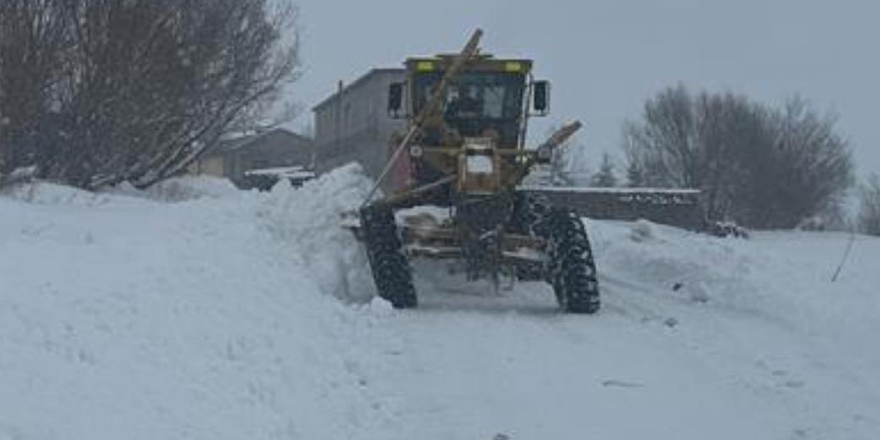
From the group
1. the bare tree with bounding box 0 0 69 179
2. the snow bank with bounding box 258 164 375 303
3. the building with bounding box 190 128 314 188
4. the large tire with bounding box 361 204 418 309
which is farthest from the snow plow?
the building with bounding box 190 128 314 188

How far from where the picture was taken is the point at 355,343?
12.8 meters

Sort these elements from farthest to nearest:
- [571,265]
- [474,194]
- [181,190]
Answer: [181,190]
[474,194]
[571,265]

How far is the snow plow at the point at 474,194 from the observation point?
625 inches

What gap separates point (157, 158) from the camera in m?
28.9

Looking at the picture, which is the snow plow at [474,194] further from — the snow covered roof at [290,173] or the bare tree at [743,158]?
the bare tree at [743,158]

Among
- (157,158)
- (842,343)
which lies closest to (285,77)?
(157,158)

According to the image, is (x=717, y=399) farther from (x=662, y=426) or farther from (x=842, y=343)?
(x=842, y=343)

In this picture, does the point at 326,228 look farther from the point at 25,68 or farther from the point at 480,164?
the point at 25,68

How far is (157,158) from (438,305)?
14038 mm

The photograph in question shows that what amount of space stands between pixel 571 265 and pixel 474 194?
134 centimetres

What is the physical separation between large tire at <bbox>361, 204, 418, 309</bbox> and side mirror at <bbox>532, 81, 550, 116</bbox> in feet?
10.9

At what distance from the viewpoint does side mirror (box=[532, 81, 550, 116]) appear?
60.7 feet

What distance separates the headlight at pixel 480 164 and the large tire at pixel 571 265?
836 mm

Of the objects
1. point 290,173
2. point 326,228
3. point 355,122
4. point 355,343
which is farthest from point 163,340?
point 355,122
